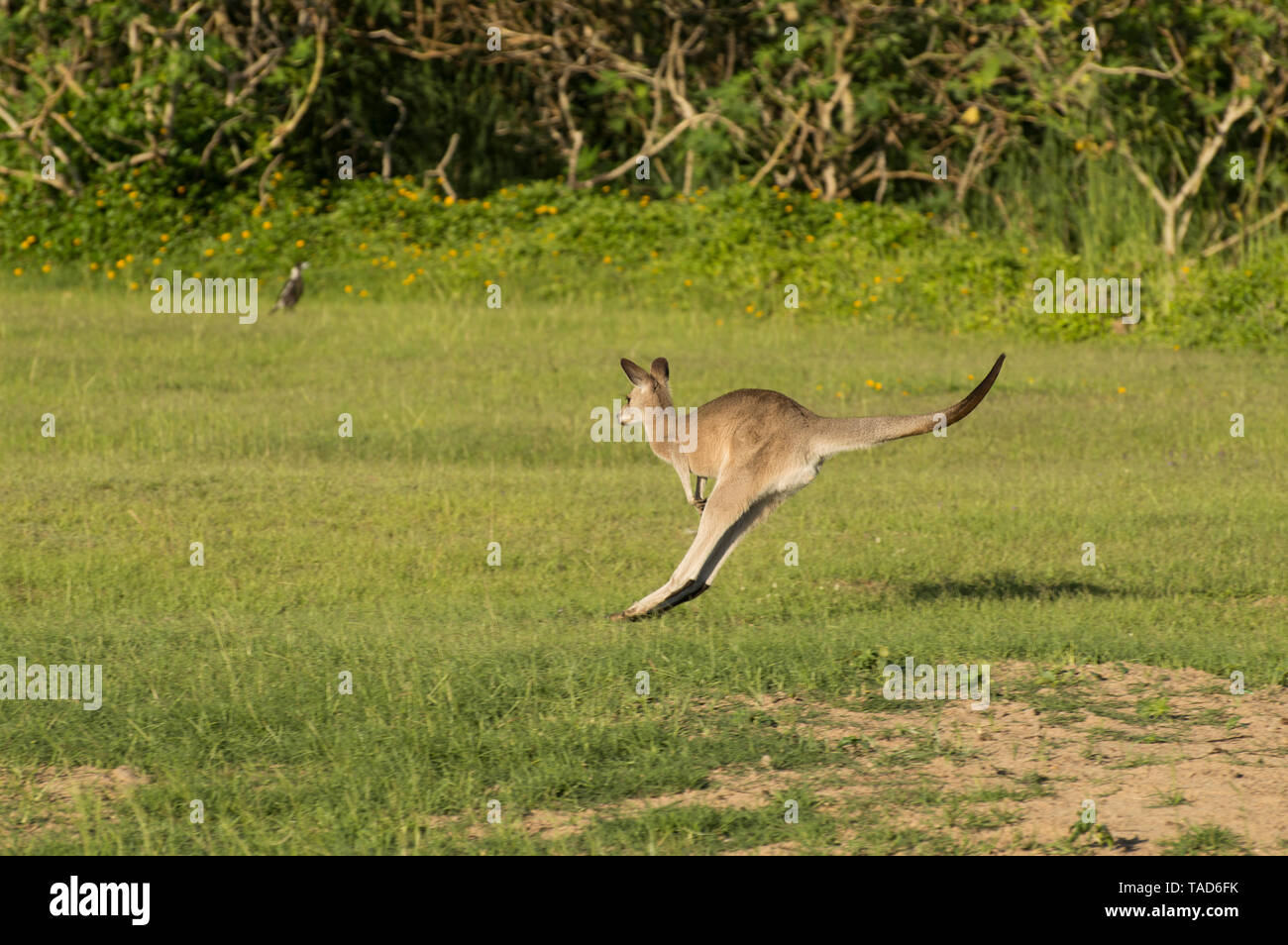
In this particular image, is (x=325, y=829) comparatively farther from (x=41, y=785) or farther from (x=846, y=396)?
(x=846, y=396)

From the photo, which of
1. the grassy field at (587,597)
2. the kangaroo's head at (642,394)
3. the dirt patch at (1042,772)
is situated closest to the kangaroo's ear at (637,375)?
the kangaroo's head at (642,394)

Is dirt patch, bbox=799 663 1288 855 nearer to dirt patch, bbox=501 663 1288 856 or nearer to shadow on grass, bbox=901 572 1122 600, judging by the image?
dirt patch, bbox=501 663 1288 856

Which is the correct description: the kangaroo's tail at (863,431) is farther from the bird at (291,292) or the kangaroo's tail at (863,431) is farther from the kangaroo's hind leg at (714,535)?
the bird at (291,292)

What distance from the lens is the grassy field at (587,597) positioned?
17.7 feet

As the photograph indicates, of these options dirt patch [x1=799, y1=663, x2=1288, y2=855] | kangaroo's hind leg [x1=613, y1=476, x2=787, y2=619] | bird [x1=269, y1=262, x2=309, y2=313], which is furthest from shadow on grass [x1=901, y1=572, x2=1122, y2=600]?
bird [x1=269, y1=262, x2=309, y2=313]

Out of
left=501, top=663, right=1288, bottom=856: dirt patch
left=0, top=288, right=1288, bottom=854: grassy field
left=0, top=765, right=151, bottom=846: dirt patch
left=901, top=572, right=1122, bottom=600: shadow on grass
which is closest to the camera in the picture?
left=501, top=663, right=1288, bottom=856: dirt patch

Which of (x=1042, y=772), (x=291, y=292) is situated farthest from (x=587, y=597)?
(x=291, y=292)

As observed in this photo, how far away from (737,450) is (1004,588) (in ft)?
6.63

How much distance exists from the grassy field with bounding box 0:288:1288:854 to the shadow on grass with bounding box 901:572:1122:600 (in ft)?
0.14

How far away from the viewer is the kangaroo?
6973mm

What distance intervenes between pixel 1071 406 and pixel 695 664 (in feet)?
24.3

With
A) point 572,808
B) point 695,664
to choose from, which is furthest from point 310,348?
point 572,808

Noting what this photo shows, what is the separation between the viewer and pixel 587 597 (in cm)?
822

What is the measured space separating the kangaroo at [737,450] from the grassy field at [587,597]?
34 centimetres
